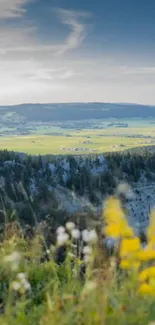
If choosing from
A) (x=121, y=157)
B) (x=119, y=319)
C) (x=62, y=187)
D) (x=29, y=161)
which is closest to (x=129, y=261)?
(x=119, y=319)

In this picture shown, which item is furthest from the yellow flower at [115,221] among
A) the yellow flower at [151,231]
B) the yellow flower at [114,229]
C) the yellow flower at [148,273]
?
the yellow flower at [148,273]

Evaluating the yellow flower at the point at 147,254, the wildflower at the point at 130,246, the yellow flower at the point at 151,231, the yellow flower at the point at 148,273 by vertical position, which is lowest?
the yellow flower at the point at 148,273

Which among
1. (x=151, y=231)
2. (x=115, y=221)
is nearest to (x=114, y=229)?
(x=115, y=221)

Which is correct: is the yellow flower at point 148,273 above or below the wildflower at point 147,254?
below

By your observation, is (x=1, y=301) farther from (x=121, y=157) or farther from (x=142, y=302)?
(x=121, y=157)

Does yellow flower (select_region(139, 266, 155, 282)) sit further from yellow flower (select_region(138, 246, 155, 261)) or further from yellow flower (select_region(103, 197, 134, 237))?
yellow flower (select_region(103, 197, 134, 237))

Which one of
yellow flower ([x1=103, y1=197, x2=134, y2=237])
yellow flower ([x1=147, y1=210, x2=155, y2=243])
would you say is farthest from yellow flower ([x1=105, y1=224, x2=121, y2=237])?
yellow flower ([x1=147, y1=210, x2=155, y2=243])

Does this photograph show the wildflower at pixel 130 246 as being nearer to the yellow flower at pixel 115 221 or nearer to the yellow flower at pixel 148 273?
the yellow flower at pixel 115 221

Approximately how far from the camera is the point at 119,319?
11.8ft

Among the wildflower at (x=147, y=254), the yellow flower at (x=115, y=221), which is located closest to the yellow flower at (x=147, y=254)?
the wildflower at (x=147, y=254)

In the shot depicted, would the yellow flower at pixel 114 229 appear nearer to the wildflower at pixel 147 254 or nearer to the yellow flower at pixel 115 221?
the yellow flower at pixel 115 221

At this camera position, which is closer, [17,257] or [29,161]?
[17,257]

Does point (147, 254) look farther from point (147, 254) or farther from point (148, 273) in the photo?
point (148, 273)

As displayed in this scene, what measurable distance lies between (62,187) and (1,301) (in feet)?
424
